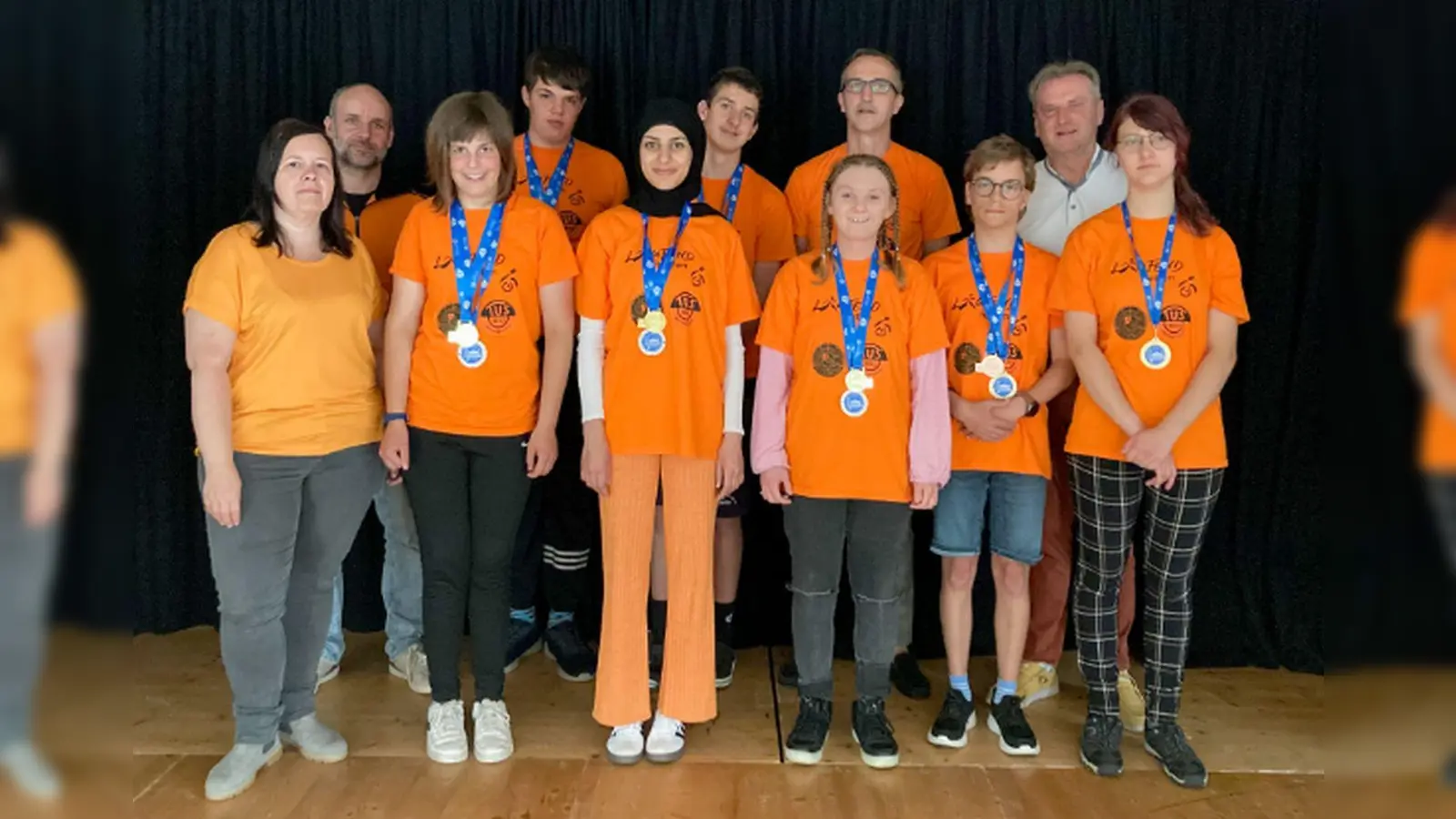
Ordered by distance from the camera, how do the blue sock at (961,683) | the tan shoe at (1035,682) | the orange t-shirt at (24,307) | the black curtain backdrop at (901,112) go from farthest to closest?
the black curtain backdrop at (901,112) < the tan shoe at (1035,682) < the blue sock at (961,683) < the orange t-shirt at (24,307)

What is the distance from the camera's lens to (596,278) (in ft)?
8.19

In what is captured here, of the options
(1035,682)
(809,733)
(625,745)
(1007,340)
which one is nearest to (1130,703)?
(1035,682)

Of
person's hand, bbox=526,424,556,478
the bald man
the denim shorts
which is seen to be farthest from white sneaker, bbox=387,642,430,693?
the denim shorts

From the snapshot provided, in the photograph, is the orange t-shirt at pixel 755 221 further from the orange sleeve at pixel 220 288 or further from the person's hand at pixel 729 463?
the orange sleeve at pixel 220 288

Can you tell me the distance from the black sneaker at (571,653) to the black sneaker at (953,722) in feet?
3.50

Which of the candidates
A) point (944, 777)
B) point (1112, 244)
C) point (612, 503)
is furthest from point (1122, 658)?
point (612, 503)

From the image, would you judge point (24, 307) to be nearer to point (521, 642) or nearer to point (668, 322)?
point (668, 322)

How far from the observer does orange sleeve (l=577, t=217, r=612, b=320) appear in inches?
98.3

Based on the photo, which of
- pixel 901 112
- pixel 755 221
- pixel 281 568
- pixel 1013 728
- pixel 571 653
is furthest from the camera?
pixel 901 112

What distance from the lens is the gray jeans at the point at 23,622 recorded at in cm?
78

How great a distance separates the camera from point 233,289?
2232 millimetres

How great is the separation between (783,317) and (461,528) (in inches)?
38.5

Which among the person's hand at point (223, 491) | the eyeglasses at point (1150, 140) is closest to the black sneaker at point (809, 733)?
the person's hand at point (223, 491)

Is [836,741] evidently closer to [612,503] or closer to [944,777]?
[944,777]
